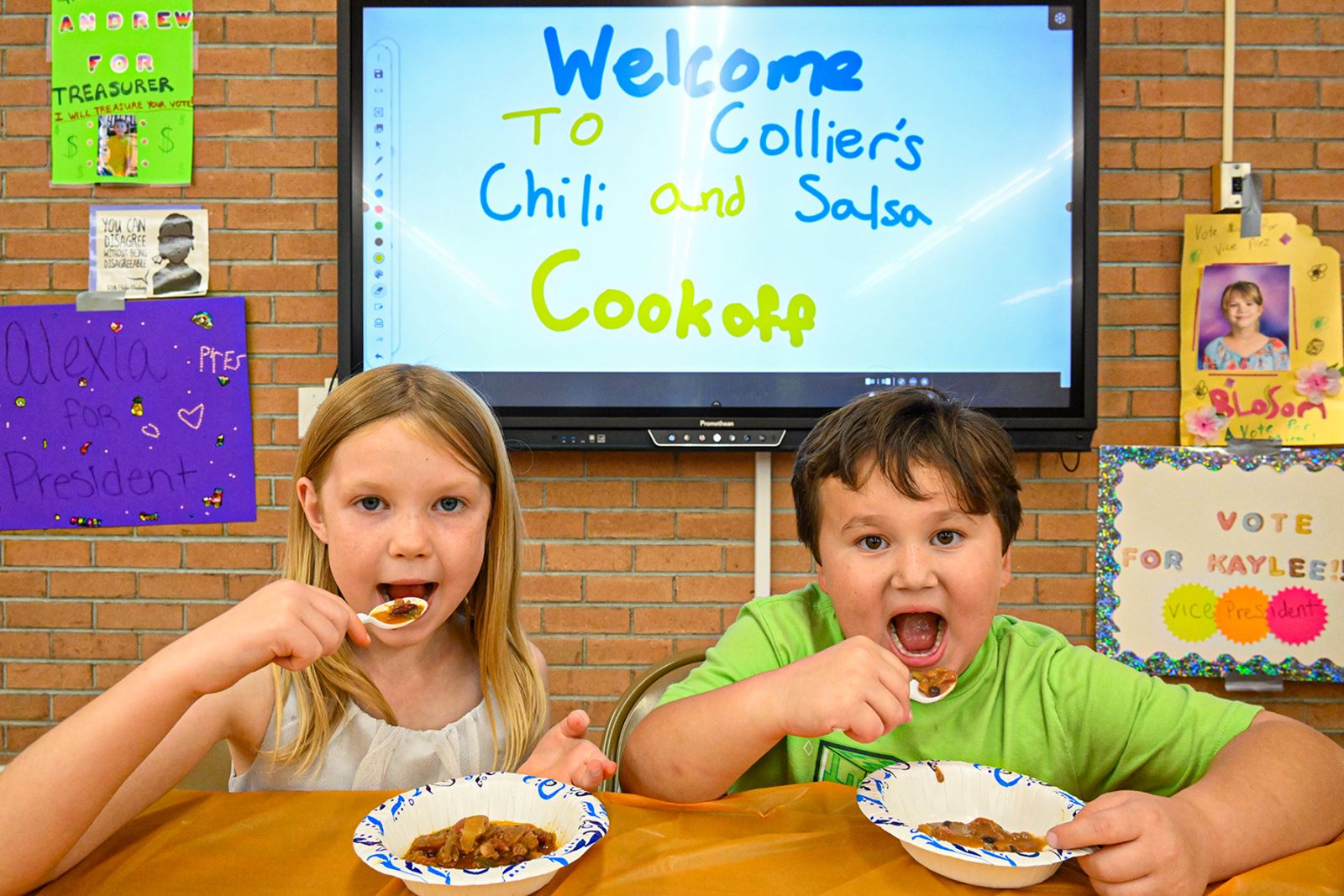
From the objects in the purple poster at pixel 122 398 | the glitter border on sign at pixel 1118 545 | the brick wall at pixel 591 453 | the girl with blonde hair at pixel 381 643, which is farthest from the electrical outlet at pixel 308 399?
the glitter border on sign at pixel 1118 545

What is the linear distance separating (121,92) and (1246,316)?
9.57ft

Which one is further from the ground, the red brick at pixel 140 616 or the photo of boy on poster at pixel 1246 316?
the photo of boy on poster at pixel 1246 316

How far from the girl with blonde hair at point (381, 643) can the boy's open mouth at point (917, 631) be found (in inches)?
15.0

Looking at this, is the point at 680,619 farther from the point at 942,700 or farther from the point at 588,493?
the point at 942,700

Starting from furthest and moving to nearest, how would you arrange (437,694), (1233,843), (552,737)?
(437,694) < (552,737) < (1233,843)

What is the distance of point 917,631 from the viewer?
1103 millimetres

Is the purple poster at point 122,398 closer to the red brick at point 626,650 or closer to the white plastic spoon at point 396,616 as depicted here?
the red brick at point 626,650

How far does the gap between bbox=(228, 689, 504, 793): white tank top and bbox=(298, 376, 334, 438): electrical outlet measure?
128 centimetres

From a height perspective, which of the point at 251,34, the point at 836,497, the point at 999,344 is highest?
the point at 251,34

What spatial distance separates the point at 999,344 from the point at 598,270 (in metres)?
1.01

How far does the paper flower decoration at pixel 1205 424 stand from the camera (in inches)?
91.7

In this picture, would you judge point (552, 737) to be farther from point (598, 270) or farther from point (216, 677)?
point (598, 270)

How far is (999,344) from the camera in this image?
2250 mm

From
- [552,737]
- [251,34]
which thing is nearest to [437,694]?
[552,737]
